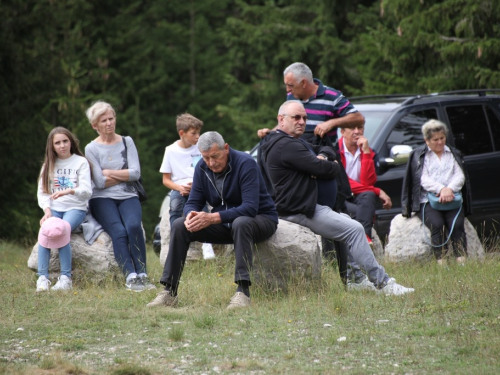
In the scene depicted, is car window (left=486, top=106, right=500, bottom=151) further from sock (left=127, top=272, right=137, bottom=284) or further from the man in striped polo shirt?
sock (left=127, top=272, right=137, bottom=284)

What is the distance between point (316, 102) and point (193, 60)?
66.7 ft

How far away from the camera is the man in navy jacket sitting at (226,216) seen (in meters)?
7.42

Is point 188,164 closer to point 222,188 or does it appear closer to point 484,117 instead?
point 222,188

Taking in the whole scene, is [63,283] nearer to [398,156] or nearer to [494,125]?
[398,156]

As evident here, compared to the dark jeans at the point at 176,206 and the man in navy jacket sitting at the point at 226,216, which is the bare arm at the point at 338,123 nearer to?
the man in navy jacket sitting at the point at 226,216

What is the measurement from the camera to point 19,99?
16766mm

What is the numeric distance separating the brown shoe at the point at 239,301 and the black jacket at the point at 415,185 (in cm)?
328

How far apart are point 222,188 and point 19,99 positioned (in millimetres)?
10274

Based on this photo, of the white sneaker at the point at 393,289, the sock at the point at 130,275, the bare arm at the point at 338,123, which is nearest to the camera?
the white sneaker at the point at 393,289

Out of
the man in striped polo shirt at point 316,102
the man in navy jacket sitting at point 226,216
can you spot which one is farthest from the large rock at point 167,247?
the man in striped polo shirt at point 316,102

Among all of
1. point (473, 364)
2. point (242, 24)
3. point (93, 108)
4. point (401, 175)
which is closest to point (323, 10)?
point (242, 24)

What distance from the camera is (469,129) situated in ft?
37.0

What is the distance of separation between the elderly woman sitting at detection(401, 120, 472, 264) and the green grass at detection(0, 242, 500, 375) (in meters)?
0.94

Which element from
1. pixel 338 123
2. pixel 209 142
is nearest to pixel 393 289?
pixel 338 123
